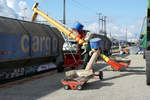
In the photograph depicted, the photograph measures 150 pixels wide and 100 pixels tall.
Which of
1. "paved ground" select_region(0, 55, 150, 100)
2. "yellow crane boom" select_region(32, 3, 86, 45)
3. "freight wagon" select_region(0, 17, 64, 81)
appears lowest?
"paved ground" select_region(0, 55, 150, 100)

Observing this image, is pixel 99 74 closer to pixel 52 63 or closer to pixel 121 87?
pixel 121 87

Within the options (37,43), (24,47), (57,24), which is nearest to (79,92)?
(24,47)

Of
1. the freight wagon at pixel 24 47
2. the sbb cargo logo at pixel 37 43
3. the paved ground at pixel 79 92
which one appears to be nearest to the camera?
the paved ground at pixel 79 92

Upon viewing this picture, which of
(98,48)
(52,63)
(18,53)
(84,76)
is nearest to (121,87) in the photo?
(84,76)

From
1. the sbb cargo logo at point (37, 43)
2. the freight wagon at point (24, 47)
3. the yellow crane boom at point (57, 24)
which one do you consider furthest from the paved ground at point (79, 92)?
the yellow crane boom at point (57, 24)

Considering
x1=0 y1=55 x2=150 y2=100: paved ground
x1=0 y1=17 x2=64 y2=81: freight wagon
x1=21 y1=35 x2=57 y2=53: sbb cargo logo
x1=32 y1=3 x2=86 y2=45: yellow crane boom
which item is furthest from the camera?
x1=32 y1=3 x2=86 y2=45: yellow crane boom

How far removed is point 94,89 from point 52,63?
5.35m

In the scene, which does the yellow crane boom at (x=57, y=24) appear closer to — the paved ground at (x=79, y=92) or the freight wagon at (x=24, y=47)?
the freight wagon at (x=24, y=47)

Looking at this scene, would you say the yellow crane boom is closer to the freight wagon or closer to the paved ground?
the freight wagon

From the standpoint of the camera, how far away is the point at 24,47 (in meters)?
10.1

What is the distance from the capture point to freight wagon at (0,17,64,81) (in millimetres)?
9070

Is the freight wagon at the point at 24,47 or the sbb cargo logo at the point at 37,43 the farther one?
the sbb cargo logo at the point at 37,43

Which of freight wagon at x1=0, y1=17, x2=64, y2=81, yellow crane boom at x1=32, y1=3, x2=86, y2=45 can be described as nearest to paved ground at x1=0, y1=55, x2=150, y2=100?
freight wagon at x1=0, y1=17, x2=64, y2=81

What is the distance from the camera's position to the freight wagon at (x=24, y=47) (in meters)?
9.07
